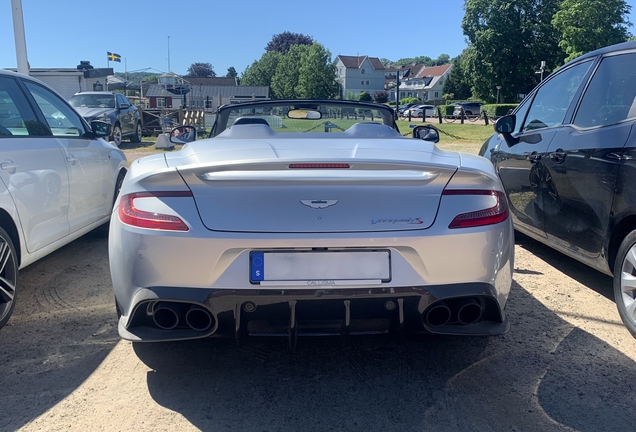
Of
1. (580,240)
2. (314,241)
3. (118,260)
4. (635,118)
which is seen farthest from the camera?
(580,240)

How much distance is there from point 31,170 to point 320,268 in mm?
2544

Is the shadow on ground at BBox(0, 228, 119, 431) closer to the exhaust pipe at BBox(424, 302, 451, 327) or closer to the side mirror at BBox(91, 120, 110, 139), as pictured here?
the side mirror at BBox(91, 120, 110, 139)

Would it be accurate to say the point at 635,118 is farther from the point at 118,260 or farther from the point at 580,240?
the point at 118,260

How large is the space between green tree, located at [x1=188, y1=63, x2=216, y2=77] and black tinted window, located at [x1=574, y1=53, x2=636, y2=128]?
152324 millimetres

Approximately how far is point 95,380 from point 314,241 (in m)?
1.44

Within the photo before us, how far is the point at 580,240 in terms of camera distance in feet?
13.2

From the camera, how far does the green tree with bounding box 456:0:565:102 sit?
62312 mm

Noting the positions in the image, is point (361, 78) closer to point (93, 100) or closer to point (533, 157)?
point (93, 100)

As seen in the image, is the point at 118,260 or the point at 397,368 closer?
the point at 118,260

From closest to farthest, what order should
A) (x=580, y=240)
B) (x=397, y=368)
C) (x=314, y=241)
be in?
(x=314, y=241)
(x=397, y=368)
(x=580, y=240)

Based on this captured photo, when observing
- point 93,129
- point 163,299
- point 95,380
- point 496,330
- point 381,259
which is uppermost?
point 93,129

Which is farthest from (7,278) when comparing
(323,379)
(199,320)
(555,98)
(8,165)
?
(555,98)

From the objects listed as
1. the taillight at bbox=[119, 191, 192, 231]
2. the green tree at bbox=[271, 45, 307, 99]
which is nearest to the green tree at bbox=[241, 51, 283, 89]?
the green tree at bbox=[271, 45, 307, 99]

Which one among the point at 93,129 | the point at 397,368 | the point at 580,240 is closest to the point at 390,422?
the point at 397,368
